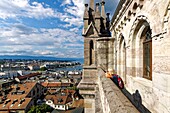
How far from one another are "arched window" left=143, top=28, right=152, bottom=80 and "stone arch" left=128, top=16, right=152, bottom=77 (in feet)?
0.56

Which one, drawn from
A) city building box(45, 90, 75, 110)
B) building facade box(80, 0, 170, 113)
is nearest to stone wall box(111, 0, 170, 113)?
building facade box(80, 0, 170, 113)

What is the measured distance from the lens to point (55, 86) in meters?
73.6

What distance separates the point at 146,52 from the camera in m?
6.02

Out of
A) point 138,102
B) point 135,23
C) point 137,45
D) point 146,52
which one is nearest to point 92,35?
point 137,45

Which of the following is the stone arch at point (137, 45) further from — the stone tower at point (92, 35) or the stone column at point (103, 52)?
the stone tower at point (92, 35)

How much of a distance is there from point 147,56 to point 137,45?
0.80 metres

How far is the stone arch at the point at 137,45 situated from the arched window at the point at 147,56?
0.56 feet

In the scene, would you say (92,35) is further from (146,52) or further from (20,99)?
(20,99)

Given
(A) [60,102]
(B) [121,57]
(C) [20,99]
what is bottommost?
(A) [60,102]

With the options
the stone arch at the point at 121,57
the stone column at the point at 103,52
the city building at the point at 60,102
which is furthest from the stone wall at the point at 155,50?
the city building at the point at 60,102

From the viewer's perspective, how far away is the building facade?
150 inches

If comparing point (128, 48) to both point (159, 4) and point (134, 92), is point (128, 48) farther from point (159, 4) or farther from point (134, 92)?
point (159, 4)

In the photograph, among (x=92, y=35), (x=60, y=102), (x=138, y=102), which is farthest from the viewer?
(x=60, y=102)

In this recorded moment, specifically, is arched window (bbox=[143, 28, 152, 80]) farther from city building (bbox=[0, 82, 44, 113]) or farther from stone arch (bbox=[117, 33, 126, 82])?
city building (bbox=[0, 82, 44, 113])
